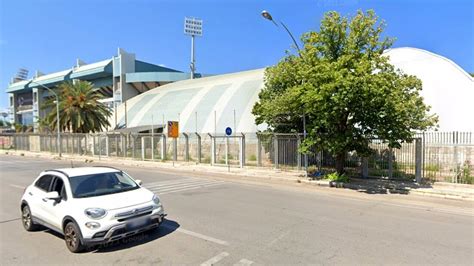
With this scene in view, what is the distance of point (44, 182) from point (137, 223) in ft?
8.72

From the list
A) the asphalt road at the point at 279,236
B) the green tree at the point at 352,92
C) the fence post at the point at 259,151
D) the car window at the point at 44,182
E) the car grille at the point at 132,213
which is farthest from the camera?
the fence post at the point at 259,151

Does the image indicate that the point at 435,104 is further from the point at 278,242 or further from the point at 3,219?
the point at 3,219

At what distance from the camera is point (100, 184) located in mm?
6312

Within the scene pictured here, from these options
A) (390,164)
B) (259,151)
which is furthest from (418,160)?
(259,151)

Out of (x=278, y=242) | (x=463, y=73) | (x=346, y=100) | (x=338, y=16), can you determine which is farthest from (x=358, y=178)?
(x=463, y=73)

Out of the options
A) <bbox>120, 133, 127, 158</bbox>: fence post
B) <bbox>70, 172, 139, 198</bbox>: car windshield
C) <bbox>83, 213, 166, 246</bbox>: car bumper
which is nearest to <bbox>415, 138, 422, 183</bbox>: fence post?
<bbox>70, 172, 139, 198</bbox>: car windshield

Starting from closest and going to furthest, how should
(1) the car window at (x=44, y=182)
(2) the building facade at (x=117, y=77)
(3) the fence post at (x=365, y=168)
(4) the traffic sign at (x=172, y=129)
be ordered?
(1) the car window at (x=44, y=182), (3) the fence post at (x=365, y=168), (4) the traffic sign at (x=172, y=129), (2) the building facade at (x=117, y=77)

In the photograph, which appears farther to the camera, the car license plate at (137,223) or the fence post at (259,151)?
the fence post at (259,151)

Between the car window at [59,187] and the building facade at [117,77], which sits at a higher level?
the building facade at [117,77]

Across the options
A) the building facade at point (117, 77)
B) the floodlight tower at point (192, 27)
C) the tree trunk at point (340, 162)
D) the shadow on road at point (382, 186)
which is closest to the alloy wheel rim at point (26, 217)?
the shadow on road at point (382, 186)

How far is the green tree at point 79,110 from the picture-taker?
3773 centimetres

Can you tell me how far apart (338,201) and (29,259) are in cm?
839

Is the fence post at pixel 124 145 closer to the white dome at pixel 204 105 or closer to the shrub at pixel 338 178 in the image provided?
the white dome at pixel 204 105

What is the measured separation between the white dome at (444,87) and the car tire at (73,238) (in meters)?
23.8
